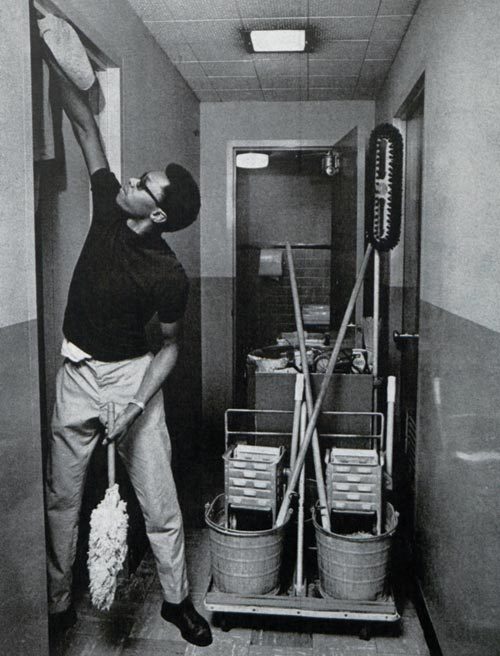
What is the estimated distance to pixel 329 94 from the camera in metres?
4.17

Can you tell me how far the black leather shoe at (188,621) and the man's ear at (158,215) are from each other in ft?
4.29

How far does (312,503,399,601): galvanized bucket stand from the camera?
85.2 inches

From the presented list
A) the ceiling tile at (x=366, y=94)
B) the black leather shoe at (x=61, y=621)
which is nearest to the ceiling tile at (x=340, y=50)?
the ceiling tile at (x=366, y=94)

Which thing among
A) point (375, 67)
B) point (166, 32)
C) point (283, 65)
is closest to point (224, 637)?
point (166, 32)

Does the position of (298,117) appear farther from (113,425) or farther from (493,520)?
(493,520)

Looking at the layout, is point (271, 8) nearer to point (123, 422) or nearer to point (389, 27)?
point (389, 27)

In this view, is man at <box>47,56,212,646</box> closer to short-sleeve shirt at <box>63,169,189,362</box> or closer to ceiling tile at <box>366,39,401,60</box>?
short-sleeve shirt at <box>63,169,189,362</box>

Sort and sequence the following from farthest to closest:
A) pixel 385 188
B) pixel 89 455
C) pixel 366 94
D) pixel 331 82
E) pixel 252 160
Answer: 1. pixel 252 160
2. pixel 366 94
3. pixel 331 82
4. pixel 385 188
5. pixel 89 455

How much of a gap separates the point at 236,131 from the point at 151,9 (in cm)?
179

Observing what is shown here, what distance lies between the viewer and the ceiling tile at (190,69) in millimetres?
3496

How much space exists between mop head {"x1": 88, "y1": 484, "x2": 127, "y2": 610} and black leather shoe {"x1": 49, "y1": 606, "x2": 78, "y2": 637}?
0.29 meters

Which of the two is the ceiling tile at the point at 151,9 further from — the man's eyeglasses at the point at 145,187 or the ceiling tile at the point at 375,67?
the ceiling tile at the point at 375,67

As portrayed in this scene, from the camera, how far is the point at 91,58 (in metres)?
2.31

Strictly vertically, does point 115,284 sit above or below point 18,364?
above
